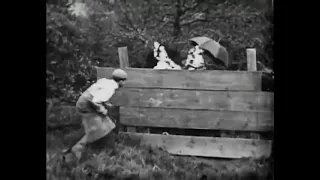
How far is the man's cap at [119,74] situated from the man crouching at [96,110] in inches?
1.1

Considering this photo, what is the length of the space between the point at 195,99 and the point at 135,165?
0.69m

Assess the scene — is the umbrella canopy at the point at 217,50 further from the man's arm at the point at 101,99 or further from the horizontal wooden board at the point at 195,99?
the man's arm at the point at 101,99

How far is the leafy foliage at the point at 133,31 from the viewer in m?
2.94

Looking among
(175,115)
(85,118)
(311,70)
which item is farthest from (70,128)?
(311,70)

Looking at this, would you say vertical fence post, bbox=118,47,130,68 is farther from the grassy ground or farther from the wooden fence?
the grassy ground

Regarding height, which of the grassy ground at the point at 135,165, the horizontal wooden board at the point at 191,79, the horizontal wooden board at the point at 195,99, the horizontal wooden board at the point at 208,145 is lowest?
the grassy ground at the point at 135,165

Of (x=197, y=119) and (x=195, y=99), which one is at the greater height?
(x=195, y=99)

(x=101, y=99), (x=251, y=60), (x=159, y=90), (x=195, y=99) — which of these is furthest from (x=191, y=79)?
(x=101, y=99)

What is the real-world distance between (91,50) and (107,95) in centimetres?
37

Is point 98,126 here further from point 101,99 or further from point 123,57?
point 123,57

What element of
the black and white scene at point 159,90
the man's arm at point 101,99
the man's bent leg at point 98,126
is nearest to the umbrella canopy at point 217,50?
the black and white scene at point 159,90

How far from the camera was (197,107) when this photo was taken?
297 cm

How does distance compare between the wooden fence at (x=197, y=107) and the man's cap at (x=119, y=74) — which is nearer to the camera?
the wooden fence at (x=197, y=107)
